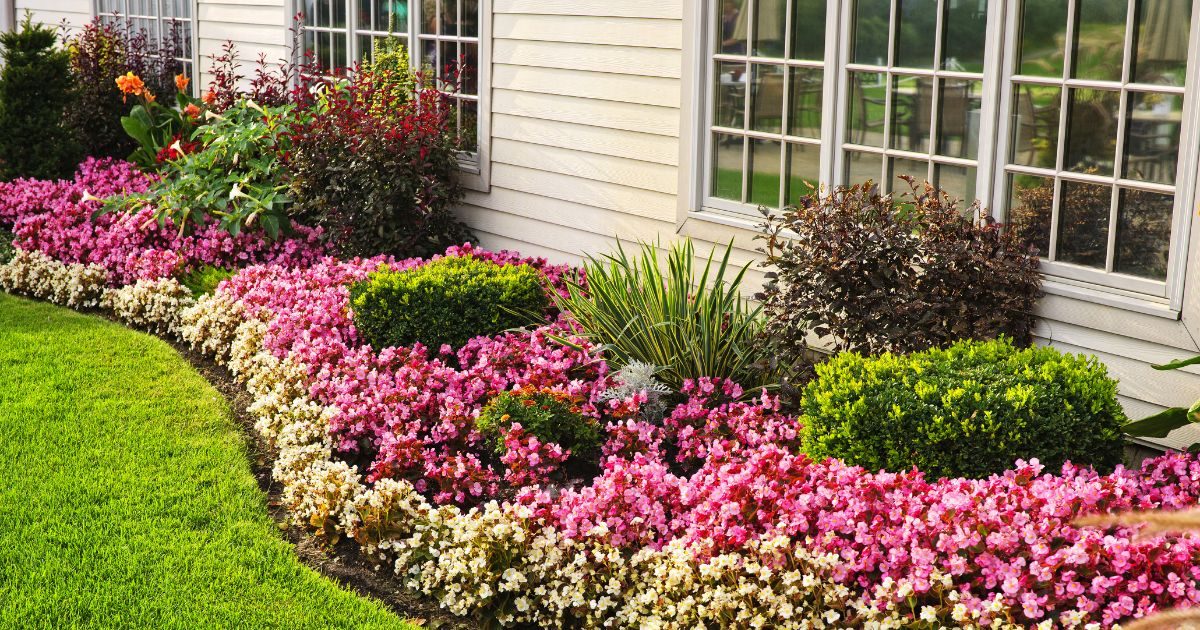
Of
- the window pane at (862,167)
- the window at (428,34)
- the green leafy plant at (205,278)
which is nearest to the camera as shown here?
the window pane at (862,167)

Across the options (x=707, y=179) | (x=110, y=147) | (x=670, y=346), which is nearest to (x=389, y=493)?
(x=670, y=346)

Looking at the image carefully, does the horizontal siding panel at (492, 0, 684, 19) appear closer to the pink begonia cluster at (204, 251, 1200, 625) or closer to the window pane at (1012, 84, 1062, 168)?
the pink begonia cluster at (204, 251, 1200, 625)

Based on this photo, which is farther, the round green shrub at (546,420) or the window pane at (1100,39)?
the round green shrub at (546,420)

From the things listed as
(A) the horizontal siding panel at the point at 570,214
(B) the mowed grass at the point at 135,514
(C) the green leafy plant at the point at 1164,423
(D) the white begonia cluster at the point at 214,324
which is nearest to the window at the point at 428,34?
(A) the horizontal siding panel at the point at 570,214

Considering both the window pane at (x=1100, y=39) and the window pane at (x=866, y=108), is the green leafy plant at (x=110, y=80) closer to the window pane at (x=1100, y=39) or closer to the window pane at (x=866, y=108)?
the window pane at (x=866, y=108)

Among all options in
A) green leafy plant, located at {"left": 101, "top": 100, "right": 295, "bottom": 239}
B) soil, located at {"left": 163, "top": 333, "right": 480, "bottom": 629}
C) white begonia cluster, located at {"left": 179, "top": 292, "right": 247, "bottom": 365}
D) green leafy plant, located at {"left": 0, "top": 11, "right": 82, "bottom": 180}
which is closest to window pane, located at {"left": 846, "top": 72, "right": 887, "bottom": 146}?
soil, located at {"left": 163, "top": 333, "right": 480, "bottom": 629}

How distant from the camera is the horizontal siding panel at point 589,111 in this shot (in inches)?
254

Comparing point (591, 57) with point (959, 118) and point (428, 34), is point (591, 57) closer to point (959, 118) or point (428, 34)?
point (428, 34)

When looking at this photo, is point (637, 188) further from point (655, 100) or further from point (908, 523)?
point (908, 523)

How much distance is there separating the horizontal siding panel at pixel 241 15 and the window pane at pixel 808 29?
18.6 ft

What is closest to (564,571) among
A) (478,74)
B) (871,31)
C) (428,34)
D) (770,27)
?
(871,31)

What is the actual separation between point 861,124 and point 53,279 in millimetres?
5830

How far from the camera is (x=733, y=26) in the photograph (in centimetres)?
598

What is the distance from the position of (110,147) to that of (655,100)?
7.93m
